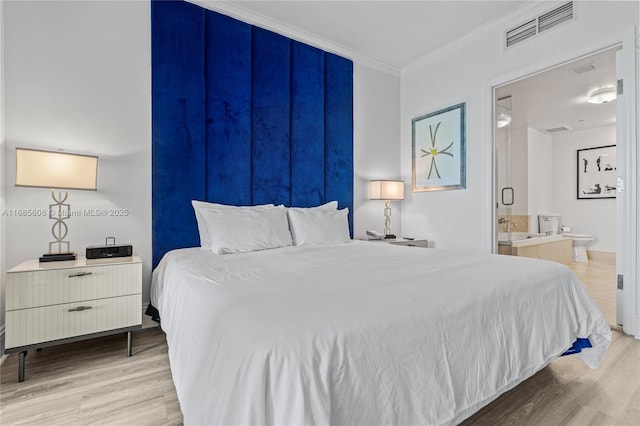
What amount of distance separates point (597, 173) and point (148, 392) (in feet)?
26.0

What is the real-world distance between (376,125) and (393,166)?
61 centimetres

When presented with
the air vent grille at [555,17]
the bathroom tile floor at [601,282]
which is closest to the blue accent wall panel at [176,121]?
the air vent grille at [555,17]

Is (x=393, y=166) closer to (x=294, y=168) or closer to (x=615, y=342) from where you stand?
(x=294, y=168)

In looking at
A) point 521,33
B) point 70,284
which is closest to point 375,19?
point 521,33

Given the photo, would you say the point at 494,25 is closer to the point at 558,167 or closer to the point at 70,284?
the point at 70,284

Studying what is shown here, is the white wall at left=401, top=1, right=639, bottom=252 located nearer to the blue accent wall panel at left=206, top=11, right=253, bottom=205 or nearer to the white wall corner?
the blue accent wall panel at left=206, top=11, right=253, bottom=205

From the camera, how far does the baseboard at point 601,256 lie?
572 cm

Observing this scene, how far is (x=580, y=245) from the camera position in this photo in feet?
19.4

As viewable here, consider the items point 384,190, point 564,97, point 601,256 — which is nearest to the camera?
point 384,190

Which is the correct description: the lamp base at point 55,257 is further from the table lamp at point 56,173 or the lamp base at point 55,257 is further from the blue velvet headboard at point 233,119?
the blue velvet headboard at point 233,119

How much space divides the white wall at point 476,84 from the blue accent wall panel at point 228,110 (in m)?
2.28

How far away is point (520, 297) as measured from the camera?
1.43 metres

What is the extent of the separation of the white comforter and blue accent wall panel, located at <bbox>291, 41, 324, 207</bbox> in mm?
1760

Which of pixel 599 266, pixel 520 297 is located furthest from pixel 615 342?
pixel 599 266
